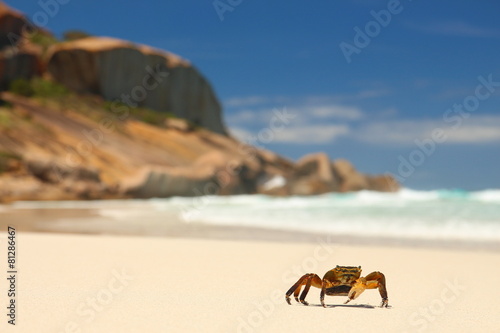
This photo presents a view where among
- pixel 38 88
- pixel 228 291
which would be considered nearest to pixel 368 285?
pixel 228 291

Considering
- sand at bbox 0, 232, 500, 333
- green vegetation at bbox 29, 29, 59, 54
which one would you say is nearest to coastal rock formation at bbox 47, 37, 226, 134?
green vegetation at bbox 29, 29, 59, 54

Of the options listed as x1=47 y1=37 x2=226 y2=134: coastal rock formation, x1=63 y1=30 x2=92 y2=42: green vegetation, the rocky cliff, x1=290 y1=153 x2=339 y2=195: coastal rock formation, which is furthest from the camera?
x1=63 y1=30 x2=92 y2=42: green vegetation

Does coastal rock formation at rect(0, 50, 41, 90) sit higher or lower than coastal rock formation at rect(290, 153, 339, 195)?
higher

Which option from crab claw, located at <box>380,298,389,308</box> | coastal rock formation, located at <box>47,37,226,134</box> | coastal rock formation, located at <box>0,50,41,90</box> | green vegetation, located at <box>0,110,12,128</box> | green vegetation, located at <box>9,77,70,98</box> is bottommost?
crab claw, located at <box>380,298,389,308</box>

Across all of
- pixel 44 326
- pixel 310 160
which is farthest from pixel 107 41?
pixel 44 326

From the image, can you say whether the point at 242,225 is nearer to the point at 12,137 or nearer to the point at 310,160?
the point at 12,137

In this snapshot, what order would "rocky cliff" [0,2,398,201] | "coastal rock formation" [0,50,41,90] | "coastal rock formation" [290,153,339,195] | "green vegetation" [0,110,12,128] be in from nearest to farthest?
"rocky cliff" [0,2,398,201], "green vegetation" [0,110,12,128], "coastal rock formation" [0,50,41,90], "coastal rock formation" [290,153,339,195]

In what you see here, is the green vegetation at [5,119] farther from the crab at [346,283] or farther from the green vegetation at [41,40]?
the crab at [346,283]

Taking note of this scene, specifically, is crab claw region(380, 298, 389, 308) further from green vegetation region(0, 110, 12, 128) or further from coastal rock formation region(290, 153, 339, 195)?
coastal rock formation region(290, 153, 339, 195)

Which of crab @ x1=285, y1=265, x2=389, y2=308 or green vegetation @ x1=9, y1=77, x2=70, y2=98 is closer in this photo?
crab @ x1=285, y1=265, x2=389, y2=308
